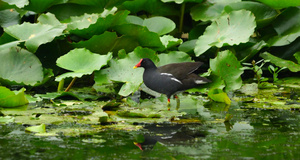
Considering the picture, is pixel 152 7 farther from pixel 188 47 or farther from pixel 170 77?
pixel 170 77

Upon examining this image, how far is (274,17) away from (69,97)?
8.61 ft

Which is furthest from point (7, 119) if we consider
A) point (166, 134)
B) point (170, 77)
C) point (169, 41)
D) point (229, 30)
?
point (229, 30)

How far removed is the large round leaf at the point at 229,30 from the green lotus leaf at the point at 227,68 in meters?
0.30

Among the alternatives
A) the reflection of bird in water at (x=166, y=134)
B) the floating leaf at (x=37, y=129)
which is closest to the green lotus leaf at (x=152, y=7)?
the reflection of bird in water at (x=166, y=134)

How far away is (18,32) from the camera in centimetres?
499

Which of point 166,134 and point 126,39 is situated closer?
point 166,134

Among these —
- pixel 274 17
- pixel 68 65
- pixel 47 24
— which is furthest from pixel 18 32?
pixel 274 17

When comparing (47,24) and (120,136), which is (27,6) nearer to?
(47,24)

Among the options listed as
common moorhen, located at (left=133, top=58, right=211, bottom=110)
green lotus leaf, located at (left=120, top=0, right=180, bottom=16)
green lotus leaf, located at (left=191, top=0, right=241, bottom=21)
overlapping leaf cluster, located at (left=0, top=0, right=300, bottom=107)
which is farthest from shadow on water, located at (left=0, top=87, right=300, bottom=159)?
green lotus leaf, located at (left=120, top=0, right=180, bottom=16)

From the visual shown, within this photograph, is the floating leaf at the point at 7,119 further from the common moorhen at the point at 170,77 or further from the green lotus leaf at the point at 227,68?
the green lotus leaf at the point at 227,68

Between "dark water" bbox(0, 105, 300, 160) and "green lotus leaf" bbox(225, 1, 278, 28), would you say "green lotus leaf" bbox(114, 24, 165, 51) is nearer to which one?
"green lotus leaf" bbox(225, 1, 278, 28)

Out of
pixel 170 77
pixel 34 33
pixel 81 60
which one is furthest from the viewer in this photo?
pixel 34 33

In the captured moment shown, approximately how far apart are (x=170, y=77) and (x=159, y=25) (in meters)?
1.24

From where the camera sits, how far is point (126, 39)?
17.2 feet
